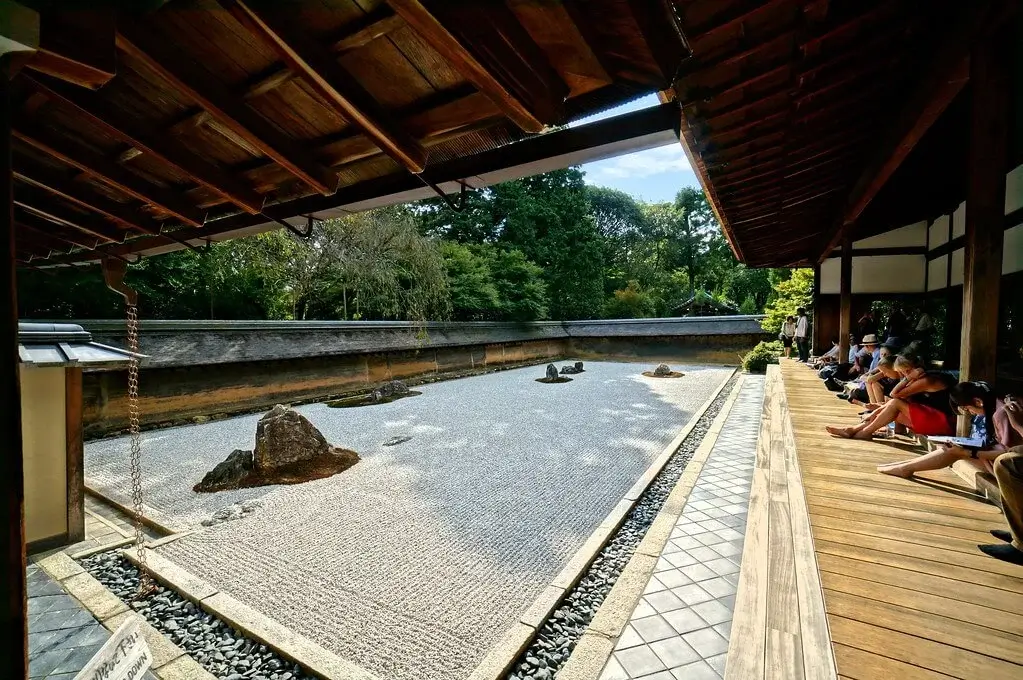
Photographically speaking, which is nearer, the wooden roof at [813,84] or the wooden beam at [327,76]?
the wooden beam at [327,76]

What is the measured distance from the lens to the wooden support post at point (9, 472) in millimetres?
782

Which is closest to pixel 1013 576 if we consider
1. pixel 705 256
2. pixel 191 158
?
pixel 191 158

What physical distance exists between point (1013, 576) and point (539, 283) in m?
16.9

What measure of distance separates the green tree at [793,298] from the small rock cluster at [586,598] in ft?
34.0

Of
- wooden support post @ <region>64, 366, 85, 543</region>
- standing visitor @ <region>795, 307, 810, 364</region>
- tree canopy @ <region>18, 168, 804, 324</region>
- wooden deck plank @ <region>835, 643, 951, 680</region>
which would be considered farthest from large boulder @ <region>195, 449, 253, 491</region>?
standing visitor @ <region>795, 307, 810, 364</region>

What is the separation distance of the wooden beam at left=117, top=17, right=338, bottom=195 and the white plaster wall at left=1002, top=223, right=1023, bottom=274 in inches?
203

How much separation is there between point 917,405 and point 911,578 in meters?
2.22

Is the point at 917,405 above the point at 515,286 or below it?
below

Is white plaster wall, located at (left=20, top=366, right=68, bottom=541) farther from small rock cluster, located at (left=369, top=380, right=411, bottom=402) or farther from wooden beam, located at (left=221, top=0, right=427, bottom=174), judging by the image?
small rock cluster, located at (left=369, top=380, right=411, bottom=402)

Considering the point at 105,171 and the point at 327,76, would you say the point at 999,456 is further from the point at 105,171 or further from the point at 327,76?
the point at 105,171

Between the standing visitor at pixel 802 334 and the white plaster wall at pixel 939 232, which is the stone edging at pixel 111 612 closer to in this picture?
the white plaster wall at pixel 939 232

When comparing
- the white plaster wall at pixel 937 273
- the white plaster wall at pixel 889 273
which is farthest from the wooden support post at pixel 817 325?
the white plaster wall at pixel 937 273

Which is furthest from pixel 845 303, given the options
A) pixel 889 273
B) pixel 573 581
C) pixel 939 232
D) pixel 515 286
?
pixel 515 286

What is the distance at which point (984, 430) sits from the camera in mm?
2502
